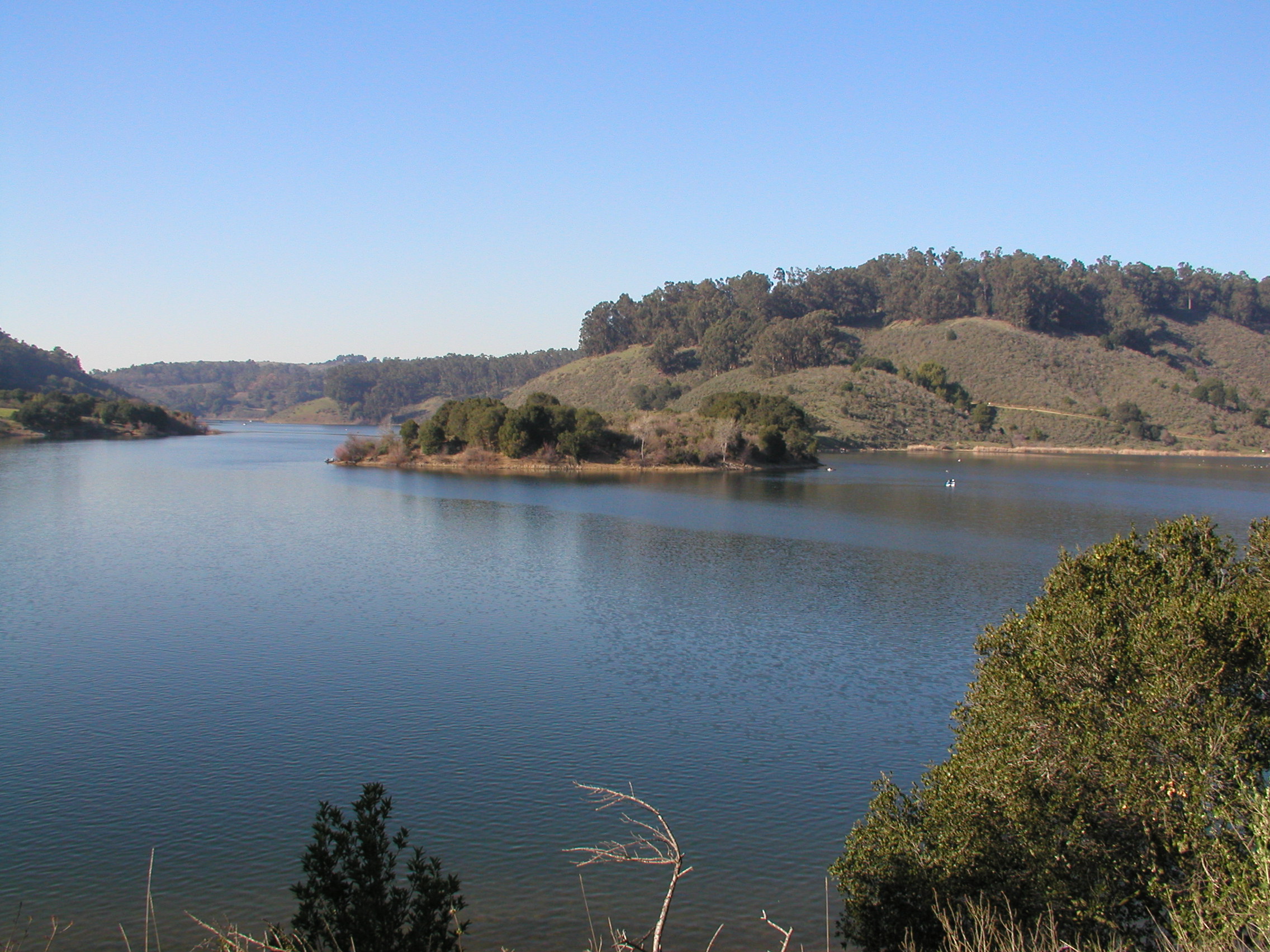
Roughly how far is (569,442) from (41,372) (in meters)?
131

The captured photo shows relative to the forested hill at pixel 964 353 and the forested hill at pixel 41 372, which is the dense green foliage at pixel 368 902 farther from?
the forested hill at pixel 41 372

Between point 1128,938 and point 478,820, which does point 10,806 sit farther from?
point 1128,938

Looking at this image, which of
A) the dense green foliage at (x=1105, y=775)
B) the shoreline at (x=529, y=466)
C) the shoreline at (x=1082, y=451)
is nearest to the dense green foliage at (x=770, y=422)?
the shoreline at (x=529, y=466)

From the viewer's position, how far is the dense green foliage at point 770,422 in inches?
3460

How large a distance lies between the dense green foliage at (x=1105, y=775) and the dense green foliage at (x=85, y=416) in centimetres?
13149

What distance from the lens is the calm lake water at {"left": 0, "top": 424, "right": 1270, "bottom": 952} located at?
12.4 metres

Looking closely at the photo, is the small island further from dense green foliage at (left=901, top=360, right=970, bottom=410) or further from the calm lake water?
dense green foliage at (left=901, top=360, right=970, bottom=410)

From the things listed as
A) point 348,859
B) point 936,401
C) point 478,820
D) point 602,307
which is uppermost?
point 602,307

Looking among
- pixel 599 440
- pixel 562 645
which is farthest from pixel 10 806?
pixel 599 440

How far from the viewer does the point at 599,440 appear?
85438 mm

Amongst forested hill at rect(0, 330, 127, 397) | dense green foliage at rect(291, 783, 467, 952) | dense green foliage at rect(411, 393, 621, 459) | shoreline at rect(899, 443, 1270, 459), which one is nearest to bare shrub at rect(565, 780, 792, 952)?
dense green foliage at rect(291, 783, 467, 952)

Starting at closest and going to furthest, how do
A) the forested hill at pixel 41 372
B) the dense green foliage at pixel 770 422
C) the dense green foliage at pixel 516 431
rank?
the dense green foliage at pixel 516 431 → the dense green foliage at pixel 770 422 → the forested hill at pixel 41 372

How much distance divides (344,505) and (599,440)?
33774 mm

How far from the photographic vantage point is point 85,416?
126 m
